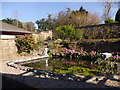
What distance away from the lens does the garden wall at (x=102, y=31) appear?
10.4 m

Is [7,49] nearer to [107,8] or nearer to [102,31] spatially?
[102,31]

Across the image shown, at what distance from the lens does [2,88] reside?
325 cm

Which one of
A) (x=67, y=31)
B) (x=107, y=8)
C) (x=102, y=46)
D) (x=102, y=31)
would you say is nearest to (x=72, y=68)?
(x=102, y=46)

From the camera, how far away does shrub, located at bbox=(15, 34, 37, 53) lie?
9.19 metres

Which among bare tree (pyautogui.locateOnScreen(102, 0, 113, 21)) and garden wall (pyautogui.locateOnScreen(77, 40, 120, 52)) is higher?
bare tree (pyautogui.locateOnScreen(102, 0, 113, 21))

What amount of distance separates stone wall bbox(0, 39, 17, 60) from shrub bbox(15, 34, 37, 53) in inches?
14.6

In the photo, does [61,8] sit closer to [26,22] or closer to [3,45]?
[26,22]

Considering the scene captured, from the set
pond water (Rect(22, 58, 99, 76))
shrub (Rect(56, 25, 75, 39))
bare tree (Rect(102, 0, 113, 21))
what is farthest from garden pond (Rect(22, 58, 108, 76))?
bare tree (Rect(102, 0, 113, 21))

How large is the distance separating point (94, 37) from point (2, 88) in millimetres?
10331

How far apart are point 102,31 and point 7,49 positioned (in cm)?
858

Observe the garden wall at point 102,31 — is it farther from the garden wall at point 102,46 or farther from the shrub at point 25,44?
the shrub at point 25,44

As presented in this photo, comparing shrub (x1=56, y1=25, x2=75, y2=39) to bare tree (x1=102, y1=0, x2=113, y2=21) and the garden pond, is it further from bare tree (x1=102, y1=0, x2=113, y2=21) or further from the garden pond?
bare tree (x1=102, y1=0, x2=113, y2=21)

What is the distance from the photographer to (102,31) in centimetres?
1123

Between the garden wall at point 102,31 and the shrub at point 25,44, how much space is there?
4941mm
